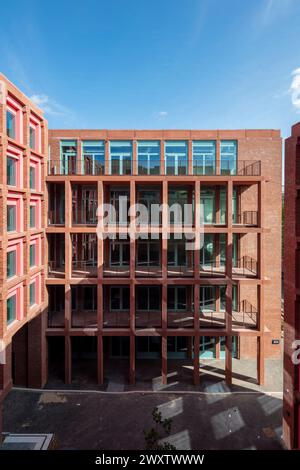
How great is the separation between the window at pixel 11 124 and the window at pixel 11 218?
386cm

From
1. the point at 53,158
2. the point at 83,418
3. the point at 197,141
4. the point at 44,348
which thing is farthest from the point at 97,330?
the point at 197,141

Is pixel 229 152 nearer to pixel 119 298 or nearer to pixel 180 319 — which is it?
pixel 180 319

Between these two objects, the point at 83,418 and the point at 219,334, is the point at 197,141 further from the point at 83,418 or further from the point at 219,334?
the point at 83,418

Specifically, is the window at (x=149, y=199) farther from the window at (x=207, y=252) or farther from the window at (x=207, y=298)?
the window at (x=207, y=298)

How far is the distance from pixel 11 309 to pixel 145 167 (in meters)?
12.7

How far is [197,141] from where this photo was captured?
2017 centimetres

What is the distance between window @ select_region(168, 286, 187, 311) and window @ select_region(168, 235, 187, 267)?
1.95 meters

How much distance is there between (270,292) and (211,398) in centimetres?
875

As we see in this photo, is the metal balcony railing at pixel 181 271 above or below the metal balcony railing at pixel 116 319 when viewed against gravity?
above

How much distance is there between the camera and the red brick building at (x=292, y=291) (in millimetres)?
12281

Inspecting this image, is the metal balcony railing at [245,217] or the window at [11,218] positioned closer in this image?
the window at [11,218]

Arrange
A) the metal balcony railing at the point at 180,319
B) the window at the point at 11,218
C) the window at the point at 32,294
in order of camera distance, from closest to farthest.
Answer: the window at the point at 11,218
the window at the point at 32,294
the metal balcony railing at the point at 180,319

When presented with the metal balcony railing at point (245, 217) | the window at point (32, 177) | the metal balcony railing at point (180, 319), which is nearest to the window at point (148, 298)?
the metal balcony railing at point (180, 319)

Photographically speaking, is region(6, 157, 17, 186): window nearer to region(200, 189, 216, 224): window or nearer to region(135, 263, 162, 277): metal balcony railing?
region(135, 263, 162, 277): metal balcony railing
